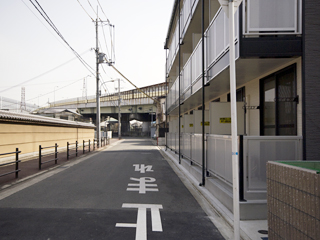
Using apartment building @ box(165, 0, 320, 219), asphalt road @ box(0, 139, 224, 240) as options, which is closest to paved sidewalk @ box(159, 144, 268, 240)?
apartment building @ box(165, 0, 320, 219)

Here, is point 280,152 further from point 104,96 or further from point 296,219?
point 104,96

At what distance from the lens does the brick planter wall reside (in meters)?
2.62

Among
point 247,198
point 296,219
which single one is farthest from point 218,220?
point 296,219

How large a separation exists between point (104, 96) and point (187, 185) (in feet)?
156

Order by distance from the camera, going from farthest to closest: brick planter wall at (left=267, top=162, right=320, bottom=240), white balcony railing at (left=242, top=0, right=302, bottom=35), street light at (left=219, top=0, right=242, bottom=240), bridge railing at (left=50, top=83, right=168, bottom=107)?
1. bridge railing at (left=50, top=83, right=168, bottom=107)
2. white balcony railing at (left=242, top=0, right=302, bottom=35)
3. street light at (left=219, top=0, right=242, bottom=240)
4. brick planter wall at (left=267, top=162, right=320, bottom=240)

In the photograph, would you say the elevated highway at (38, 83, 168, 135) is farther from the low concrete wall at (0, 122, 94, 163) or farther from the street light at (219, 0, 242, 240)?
the street light at (219, 0, 242, 240)

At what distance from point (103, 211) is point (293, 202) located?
3.89m

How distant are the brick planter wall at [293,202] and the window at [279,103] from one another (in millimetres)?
3144

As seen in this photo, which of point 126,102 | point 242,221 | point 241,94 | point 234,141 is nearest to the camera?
point 234,141

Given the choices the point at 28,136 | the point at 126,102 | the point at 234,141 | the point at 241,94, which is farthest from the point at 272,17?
the point at 126,102

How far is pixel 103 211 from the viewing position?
18.2ft

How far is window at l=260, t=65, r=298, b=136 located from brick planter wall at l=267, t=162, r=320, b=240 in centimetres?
314

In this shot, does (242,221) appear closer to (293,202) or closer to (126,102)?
(293,202)

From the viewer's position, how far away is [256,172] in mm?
5105
